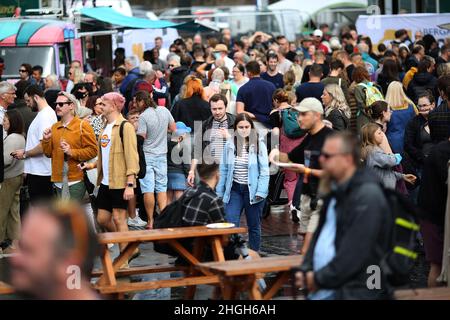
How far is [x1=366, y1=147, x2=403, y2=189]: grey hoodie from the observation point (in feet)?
37.3

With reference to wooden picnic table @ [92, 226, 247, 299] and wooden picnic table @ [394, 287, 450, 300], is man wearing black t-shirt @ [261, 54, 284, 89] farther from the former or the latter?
wooden picnic table @ [394, 287, 450, 300]

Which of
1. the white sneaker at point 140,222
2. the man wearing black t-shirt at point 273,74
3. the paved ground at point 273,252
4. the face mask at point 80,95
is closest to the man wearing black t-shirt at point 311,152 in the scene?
the paved ground at point 273,252

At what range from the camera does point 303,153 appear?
9836 mm

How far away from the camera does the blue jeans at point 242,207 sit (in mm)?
11461

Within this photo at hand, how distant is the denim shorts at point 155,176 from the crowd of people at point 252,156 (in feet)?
0.05

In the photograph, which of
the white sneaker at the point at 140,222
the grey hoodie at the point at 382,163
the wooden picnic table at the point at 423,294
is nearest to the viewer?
the wooden picnic table at the point at 423,294

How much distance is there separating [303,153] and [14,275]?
4952 mm

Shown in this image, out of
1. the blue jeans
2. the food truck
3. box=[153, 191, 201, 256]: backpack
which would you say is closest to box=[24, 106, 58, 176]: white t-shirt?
the blue jeans

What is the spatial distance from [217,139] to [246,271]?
4988 millimetres

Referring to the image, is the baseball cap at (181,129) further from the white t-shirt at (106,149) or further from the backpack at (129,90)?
the backpack at (129,90)

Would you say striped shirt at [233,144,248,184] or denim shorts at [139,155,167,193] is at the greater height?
striped shirt at [233,144,248,184]

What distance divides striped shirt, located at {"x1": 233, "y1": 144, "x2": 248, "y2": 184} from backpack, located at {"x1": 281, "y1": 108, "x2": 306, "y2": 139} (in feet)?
6.70

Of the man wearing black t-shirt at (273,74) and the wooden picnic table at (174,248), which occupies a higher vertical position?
the man wearing black t-shirt at (273,74)
